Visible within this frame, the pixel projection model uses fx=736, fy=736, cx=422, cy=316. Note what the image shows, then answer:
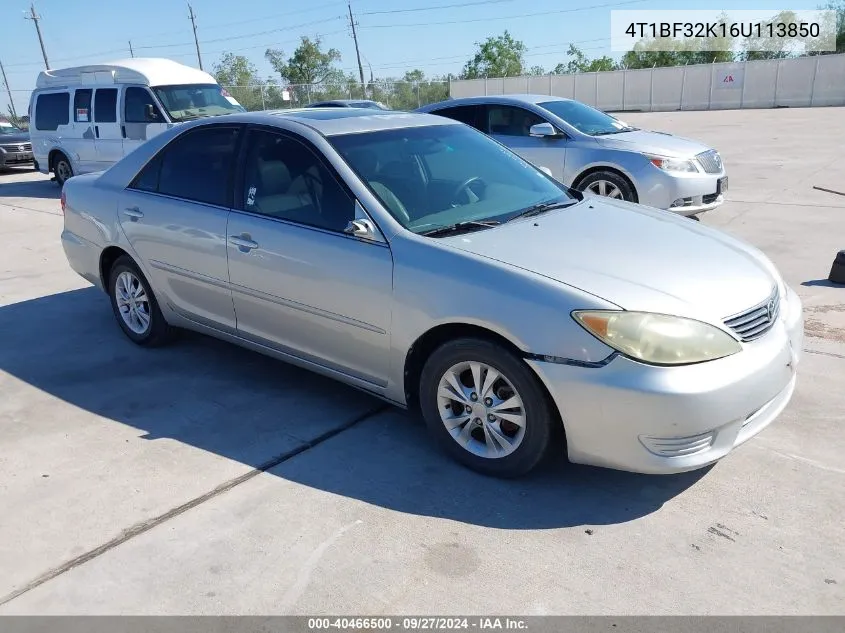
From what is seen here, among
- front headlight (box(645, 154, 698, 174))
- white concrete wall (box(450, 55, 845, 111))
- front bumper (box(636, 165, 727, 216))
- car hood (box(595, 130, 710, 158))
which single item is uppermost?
car hood (box(595, 130, 710, 158))

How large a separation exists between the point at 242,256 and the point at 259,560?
6.15ft

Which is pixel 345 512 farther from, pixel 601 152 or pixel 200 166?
pixel 601 152

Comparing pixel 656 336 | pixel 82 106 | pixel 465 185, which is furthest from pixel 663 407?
pixel 82 106

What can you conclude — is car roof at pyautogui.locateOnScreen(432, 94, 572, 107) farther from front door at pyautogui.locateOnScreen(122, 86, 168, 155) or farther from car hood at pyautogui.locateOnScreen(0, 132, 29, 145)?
car hood at pyautogui.locateOnScreen(0, 132, 29, 145)

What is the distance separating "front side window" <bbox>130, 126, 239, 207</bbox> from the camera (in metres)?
4.50

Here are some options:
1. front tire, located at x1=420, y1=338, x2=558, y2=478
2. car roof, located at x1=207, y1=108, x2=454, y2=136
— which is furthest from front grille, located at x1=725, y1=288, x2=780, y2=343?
car roof, located at x1=207, y1=108, x2=454, y2=136

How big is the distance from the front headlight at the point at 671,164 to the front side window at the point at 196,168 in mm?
5314

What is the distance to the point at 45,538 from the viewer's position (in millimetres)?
3168

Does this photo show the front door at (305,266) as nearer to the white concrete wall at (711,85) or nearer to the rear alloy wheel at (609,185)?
the rear alloy wheel at (609,185)

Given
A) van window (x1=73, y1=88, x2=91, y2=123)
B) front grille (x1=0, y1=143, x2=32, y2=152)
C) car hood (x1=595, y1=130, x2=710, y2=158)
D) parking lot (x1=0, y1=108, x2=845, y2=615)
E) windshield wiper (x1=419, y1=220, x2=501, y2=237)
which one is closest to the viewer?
parking lot (x1=0, y1=108, x2=845, y2=615)

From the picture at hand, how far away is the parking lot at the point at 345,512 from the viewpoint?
9.03ft

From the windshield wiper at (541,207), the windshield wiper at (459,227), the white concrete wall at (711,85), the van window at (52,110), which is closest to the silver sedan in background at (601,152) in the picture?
the windshield wiper at (541,207)

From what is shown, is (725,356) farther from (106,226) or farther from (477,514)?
(106,226)

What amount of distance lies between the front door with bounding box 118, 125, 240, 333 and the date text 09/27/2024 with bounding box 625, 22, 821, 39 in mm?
42317
